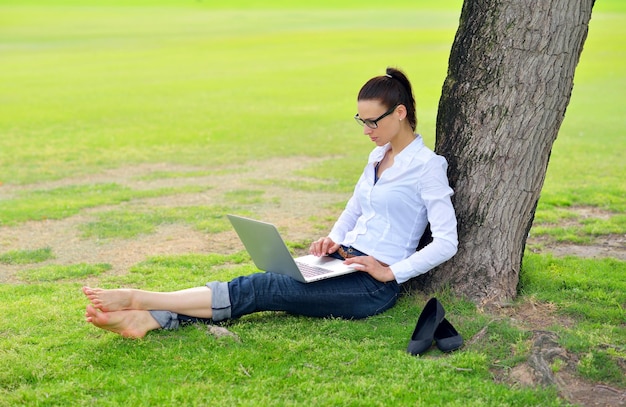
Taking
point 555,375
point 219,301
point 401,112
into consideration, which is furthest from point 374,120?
point 555,375

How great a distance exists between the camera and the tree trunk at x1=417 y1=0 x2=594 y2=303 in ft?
18.3

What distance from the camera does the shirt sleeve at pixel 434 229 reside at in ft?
17.8

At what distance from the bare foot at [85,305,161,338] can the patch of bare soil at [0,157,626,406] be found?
6.85ft

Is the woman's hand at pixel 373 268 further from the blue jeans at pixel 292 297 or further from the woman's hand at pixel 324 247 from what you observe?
the woman's hand at pixel 324 247

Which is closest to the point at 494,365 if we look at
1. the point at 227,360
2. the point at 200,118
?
the point at 227,360

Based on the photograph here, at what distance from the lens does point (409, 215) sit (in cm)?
566

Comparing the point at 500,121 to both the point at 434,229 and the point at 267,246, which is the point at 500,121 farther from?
the point at 267,246

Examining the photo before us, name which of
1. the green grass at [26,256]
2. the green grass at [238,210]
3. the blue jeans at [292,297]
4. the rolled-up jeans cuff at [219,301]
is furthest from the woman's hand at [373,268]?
the green grass at [26,256]

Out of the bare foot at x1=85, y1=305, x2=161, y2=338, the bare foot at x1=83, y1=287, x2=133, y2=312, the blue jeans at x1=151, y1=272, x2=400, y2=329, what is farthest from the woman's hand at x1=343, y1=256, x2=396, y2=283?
the bare foot at x1=83, y1=287, x2=133, y2=312

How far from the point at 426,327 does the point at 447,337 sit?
14 cm

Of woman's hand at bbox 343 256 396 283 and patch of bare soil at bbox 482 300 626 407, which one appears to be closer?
patch of bare soil at bbox 482 300 626 407

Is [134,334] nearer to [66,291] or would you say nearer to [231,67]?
[66,291]

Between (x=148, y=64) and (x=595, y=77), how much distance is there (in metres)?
16.1

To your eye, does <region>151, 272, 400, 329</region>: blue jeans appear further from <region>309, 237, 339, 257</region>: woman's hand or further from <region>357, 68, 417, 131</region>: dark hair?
<region>357, 68, 417, 131</region>: dark hair
